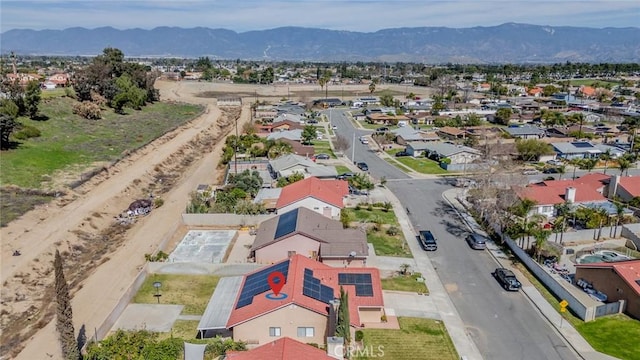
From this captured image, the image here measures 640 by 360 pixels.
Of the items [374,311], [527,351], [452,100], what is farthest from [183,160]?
[452,100]

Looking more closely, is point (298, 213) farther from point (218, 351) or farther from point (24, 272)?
point (24, 272)

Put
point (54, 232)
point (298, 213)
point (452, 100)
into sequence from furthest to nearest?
1. point (452, 100)
2. point (54, 232)
3. point (298, 213)

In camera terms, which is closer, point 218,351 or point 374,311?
point 218,351

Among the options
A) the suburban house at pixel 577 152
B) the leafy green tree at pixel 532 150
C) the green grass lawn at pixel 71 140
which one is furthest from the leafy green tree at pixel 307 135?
the suburban house at pixel 577 152

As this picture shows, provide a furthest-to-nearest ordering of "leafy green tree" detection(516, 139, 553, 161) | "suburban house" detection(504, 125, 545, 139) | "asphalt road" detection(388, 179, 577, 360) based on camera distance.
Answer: "suburban house" detection(504, 125, 545, 139)
"leafy green tree" detection(516, 139, 553, 161)
"asphalt road" detection(388, 179, 577, 360)

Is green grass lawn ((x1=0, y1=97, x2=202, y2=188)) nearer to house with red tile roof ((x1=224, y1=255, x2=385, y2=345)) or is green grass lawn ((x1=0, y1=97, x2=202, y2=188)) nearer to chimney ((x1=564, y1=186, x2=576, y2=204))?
house with red tile roof ((x1=224, y1=255, x2=385, y2=345))

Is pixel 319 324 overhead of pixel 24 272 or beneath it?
overhead

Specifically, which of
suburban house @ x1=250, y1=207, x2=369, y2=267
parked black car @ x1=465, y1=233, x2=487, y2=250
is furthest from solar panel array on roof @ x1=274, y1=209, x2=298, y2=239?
parked black car @ x1=465, y1=233, x2=487, y2=250
